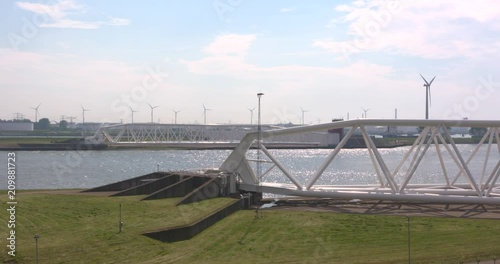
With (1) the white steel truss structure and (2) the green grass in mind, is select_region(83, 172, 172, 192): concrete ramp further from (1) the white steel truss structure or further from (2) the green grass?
(1) the white steel truss structure

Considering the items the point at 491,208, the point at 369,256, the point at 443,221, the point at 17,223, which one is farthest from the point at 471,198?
the point at 17,223

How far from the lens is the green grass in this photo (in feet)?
88.2

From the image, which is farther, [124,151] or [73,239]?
[124,151]

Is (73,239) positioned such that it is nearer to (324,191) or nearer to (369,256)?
(369,256)

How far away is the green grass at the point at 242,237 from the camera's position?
26.9m

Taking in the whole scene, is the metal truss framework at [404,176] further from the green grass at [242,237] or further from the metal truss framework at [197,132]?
the metal truss framework at [197,132]

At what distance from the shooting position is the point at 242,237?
31.8 m

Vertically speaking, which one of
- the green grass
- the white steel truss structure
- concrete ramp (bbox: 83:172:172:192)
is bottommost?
the green grass

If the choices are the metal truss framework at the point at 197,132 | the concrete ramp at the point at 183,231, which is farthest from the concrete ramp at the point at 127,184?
the metal truss framework at the point at 197,132

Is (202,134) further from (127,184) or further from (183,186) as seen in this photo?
(183,186)

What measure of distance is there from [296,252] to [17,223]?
16576 mm

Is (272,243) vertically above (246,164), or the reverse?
(246,164)

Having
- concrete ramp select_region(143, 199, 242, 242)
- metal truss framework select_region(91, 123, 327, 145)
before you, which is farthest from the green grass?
metal truss framework select_region(91, 123, 327, 145)

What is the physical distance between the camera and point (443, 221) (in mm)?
36031
